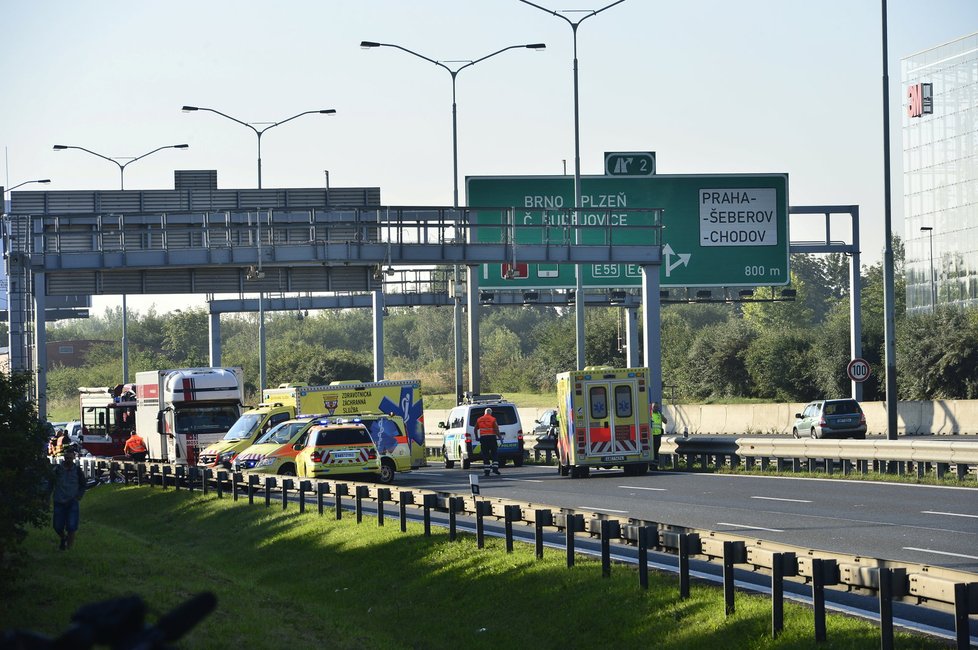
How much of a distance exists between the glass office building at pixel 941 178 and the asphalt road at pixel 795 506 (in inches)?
2621

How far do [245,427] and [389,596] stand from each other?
2248 cm

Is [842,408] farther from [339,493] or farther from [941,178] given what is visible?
[941,178]

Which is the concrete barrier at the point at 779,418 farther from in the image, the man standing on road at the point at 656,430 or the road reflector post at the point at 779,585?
the road reflector post at the point at 779,585

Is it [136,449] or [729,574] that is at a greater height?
[729,574]

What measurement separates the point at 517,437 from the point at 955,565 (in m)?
27.6

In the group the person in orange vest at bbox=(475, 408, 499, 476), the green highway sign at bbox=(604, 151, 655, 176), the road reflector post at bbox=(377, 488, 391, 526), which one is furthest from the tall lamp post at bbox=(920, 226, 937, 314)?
the road reflector post at bbox=(377, 488, 391, 526)

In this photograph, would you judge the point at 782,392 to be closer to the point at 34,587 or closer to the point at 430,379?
the point at 430,379

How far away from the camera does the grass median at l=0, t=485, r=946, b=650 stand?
12625 millimetres

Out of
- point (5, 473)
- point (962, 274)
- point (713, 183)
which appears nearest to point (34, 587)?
point (5, 473)

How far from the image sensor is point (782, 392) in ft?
252

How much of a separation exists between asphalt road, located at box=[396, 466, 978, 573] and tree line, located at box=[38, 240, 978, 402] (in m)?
25.1

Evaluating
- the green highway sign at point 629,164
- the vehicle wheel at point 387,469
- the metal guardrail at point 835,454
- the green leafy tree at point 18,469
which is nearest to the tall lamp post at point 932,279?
the green highway sign at point 629,164

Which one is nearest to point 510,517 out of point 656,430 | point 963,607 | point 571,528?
point 571,528

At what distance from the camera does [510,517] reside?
1738cm
